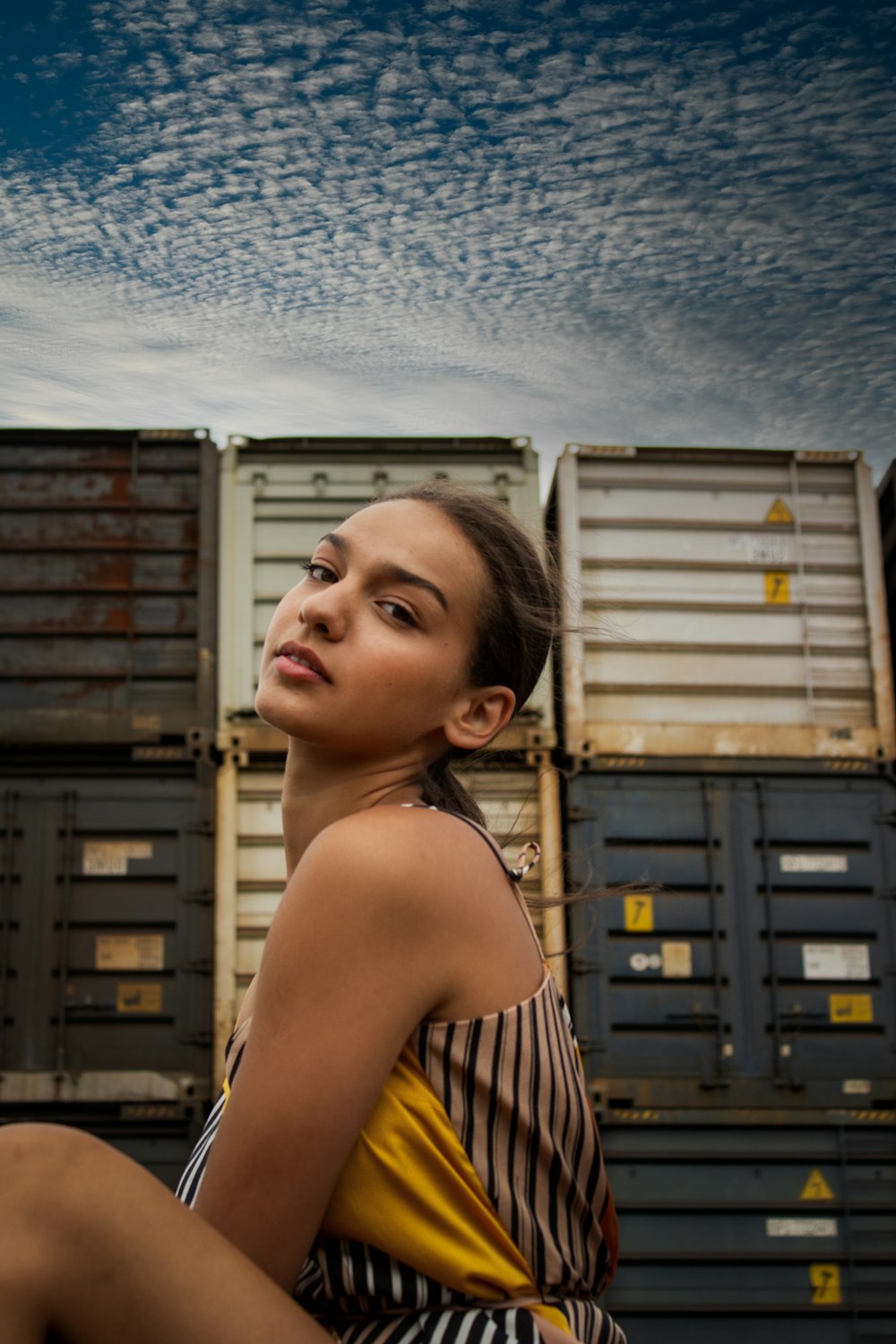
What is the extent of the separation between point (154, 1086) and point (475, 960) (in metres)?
5.26

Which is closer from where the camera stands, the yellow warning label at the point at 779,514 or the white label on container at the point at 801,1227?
the white label on container at the point at 801,1227

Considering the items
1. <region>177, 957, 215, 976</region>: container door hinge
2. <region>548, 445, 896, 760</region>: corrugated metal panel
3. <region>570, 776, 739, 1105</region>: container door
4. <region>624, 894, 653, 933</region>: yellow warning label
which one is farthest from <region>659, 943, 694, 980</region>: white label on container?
<region>177, 957, 215, 976</region>: container door hinge

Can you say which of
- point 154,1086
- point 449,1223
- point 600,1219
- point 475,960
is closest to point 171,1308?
point 449,1223

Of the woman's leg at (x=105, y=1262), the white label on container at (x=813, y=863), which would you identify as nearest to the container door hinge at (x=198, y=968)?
the white label on container at (x=813, y=863)

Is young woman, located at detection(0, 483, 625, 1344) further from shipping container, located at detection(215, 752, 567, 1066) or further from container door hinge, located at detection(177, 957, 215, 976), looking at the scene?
container door hinge, located at detection(177, 957, 215, 976)

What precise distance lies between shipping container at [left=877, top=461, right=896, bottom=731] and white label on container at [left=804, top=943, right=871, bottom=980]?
1784 millimetres

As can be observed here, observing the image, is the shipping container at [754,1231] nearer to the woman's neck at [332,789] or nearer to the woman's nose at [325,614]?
the woman's neck at [332,789]

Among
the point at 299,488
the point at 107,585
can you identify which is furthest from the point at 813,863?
the point at 107,585

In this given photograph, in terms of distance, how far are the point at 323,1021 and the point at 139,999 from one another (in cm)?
537

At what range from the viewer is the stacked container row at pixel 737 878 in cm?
601

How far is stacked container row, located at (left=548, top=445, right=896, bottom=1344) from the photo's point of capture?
237 inches

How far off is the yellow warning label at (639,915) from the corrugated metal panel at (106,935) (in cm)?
217

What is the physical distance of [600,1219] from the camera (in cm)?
160

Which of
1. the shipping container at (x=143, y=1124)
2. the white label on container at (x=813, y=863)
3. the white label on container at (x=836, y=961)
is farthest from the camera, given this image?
the white label on container at (x=813, y=863)
